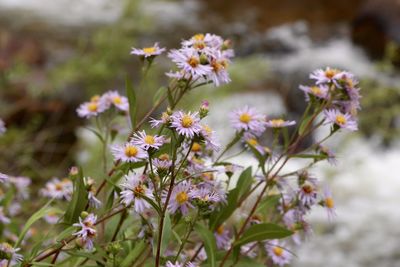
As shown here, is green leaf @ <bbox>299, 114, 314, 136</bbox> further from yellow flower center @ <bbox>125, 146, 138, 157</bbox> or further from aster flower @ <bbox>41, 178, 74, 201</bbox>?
aster flower @ <bbox>41, 178, 74, 201</bbox>

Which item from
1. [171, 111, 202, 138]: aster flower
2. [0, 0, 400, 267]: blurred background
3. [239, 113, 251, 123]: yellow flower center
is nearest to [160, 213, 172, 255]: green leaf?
[171, 111, 202, 138]: aster flower

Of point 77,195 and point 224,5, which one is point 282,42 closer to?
point 224,5

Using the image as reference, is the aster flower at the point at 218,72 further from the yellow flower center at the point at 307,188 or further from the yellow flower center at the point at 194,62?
the yellow flower center at the point at 307,188

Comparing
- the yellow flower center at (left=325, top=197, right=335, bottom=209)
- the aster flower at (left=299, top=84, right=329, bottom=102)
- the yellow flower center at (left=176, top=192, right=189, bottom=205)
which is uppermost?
the aster flower at (left=299, top=84, right=329, bottom=102)

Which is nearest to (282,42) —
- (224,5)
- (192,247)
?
(224,5)

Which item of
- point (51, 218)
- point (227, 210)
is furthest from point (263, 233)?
point (51, 218)

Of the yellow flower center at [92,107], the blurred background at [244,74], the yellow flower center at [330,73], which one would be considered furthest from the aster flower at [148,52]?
the blurred background at [244,74]
